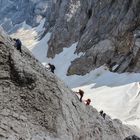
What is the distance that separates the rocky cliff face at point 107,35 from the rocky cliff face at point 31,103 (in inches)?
2185

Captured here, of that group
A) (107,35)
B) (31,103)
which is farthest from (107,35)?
(31,103)

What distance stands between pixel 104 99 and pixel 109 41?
75.0 ft

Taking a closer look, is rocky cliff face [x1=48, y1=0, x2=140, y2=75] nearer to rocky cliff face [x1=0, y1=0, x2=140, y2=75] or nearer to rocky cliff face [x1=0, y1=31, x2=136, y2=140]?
rocky cliff face [x1=0, y1=0, x2=140, y2=75]

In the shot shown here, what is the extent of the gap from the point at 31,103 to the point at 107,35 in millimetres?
70366

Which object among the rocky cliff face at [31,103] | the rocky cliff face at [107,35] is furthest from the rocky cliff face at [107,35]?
the rocky cliff face at [31,103]

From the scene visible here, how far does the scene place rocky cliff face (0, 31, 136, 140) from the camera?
24688 millimetres

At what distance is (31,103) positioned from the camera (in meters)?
26.3

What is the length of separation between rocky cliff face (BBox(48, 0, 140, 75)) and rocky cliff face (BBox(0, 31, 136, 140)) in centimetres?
5550

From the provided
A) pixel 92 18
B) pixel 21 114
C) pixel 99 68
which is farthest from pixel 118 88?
pixel 21 114

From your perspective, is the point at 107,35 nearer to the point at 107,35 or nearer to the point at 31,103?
the point at 107,35

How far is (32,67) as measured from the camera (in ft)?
91.4

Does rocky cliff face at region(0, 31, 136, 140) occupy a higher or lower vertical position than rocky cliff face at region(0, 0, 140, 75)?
lower

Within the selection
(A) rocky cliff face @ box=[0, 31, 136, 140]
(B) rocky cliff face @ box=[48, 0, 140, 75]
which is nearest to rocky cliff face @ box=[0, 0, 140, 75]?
(B) rocky cliff face @ box=[48, 0, 140, 75]

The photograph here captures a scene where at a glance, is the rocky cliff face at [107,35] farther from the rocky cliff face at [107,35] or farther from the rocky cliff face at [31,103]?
the rocky cliff face at [31,103]
